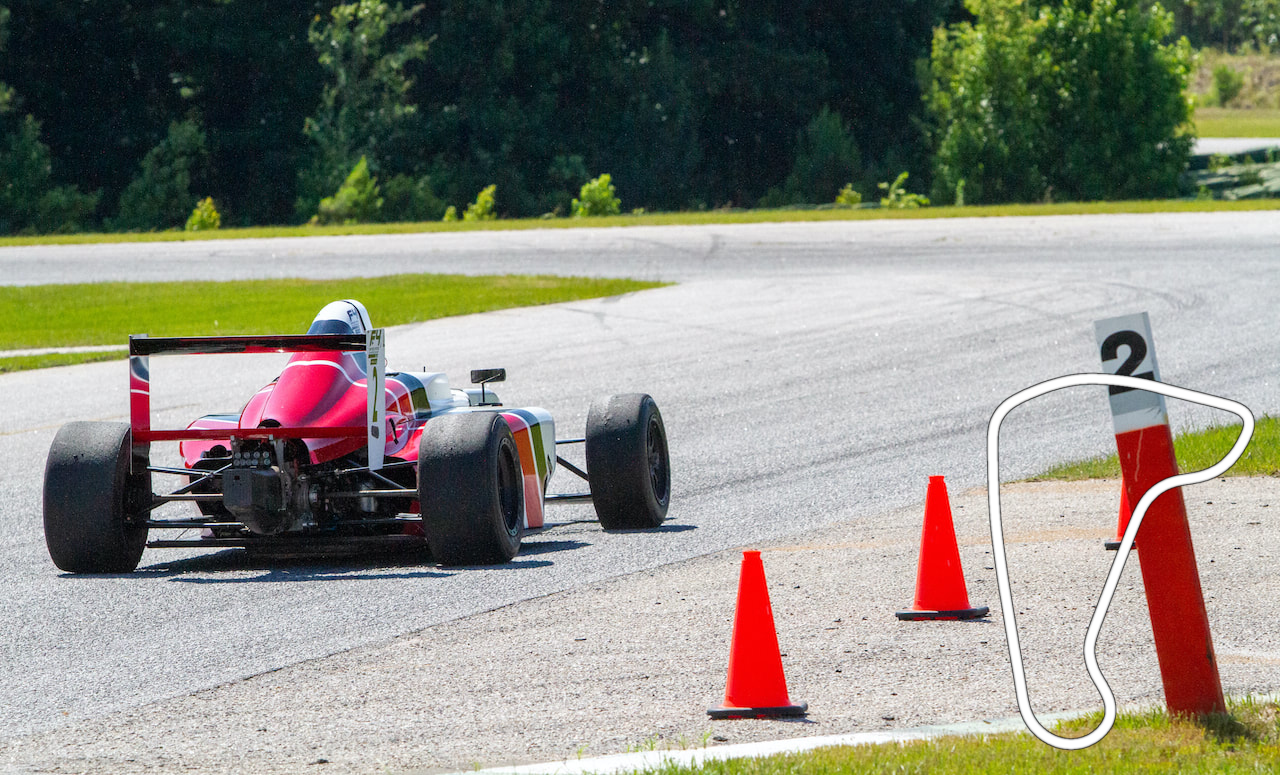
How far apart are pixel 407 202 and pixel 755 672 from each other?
43540mm

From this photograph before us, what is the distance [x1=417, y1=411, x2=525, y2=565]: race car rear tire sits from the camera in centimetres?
762

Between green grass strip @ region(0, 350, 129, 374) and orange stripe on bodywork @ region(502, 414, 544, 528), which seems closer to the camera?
orange stripe on bodywork @ region(502, 414, 544, 528)

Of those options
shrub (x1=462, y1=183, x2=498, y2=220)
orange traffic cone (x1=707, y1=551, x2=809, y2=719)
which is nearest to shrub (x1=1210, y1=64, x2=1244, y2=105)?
shrub (x1=462, y1=183, x2=498, y2=220)

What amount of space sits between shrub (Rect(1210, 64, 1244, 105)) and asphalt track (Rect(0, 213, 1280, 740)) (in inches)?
2025

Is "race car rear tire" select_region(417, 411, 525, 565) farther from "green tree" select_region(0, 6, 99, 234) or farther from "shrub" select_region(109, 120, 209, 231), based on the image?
"shrub" select_region(109, 120, 209, 231)

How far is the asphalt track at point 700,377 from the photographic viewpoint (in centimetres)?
691

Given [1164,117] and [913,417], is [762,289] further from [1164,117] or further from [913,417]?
[1164,117]

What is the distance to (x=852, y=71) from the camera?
179ft

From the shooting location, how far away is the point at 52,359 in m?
19.4

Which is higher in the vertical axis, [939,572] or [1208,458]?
[939,572]

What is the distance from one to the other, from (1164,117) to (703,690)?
4133cm

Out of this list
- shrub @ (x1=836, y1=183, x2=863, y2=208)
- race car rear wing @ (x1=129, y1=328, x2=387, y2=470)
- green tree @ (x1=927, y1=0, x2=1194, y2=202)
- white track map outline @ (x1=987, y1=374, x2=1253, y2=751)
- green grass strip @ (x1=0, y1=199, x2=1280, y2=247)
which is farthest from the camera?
shrub @ (x1=836, y1=183, x2=863, y2=208)

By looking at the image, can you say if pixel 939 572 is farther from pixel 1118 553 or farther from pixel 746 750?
pixel 1118 553

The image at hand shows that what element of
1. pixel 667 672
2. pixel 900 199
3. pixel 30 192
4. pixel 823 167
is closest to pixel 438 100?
pixel 823 167
